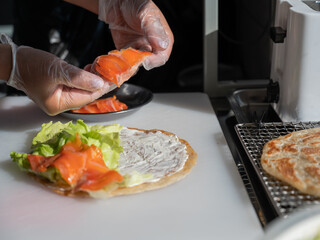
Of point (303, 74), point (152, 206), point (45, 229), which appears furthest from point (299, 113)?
point (45, 229)

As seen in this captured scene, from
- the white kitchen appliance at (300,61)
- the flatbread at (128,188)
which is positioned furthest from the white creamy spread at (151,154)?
the white kitchen appliance at (300,61)

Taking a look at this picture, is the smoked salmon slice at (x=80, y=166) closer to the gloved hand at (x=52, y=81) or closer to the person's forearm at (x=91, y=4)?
the gloved hand at (x=52, y=81)

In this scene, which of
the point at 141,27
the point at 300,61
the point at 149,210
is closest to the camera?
the point at 149,210

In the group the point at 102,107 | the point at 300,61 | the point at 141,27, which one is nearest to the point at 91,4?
the point at 141,27

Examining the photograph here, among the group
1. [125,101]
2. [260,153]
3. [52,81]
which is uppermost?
[52,81]

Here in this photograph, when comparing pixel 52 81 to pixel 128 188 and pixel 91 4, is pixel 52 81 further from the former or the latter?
pixel 91 4

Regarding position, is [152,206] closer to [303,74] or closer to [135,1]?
[303,74]
